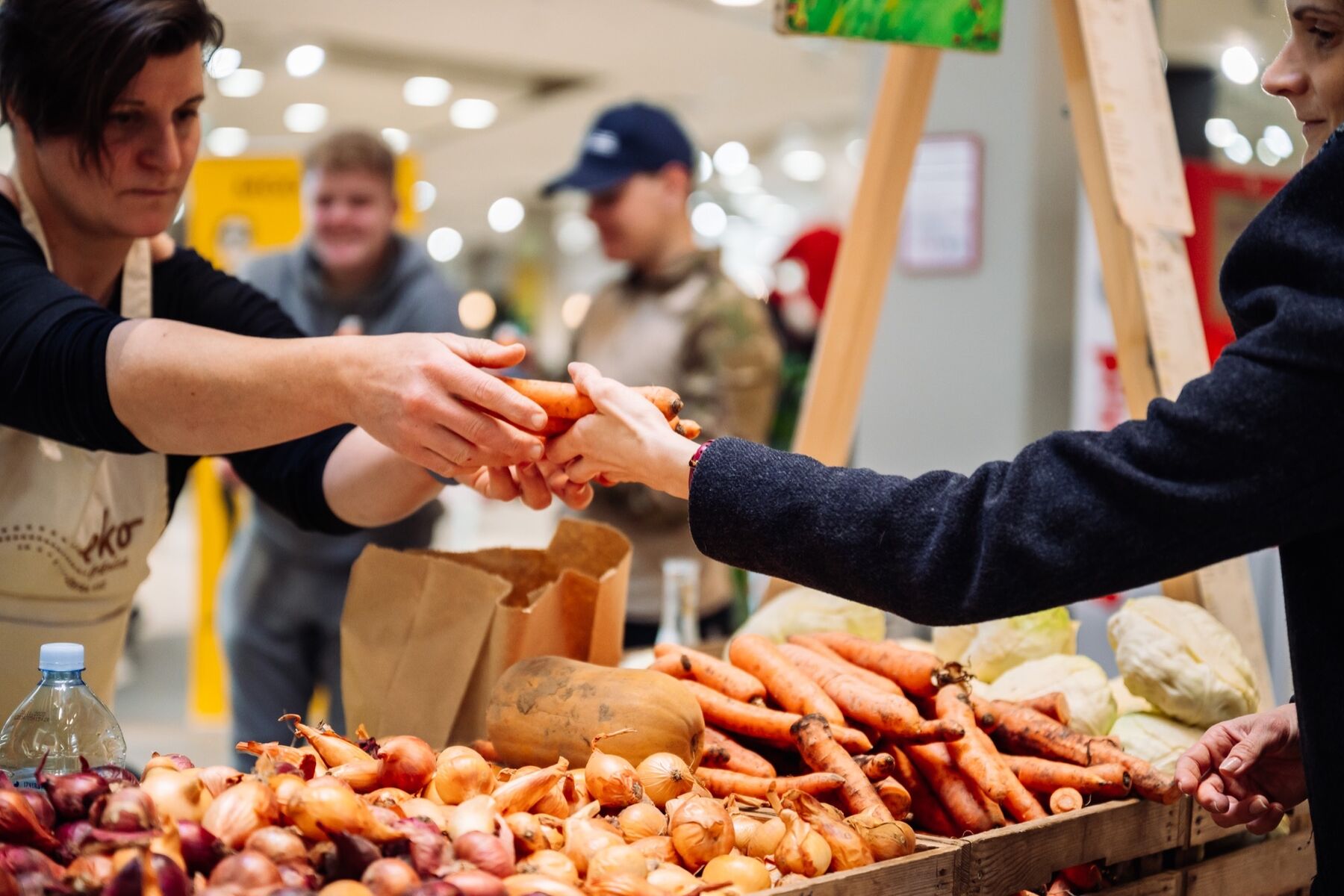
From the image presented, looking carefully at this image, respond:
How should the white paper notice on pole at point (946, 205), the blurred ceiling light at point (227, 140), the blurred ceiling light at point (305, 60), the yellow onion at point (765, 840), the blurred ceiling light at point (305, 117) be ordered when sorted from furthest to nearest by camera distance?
the blurred ceiling light at point (227, 140)
the blurred ceiling light at point (305, 117)
the blurred ceiling light at point (305, 60)
the white paper notice on pole at point (946, 205)
the yellow onion at point (765, 840)

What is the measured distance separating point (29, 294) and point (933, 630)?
1.72 meters

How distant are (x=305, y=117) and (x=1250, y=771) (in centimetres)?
1275

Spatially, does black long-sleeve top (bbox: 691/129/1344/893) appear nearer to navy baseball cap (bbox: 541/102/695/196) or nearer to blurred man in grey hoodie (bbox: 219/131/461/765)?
blurred man in grey hoodie (bbox: 219/131/461/765)

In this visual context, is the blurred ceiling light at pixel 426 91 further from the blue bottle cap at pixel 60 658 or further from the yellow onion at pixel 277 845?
the yellow onion at pixel 277 845

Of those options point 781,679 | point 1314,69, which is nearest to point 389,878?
point 781,679

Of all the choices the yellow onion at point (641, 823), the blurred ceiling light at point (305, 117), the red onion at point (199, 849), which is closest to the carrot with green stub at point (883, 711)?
the yellow onion at point (641, 823)

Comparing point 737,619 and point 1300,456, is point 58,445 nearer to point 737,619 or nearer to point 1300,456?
point 1300,456

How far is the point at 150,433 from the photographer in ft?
Result: 5.65

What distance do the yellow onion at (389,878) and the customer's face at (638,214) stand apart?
2827mm

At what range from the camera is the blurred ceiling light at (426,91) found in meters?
11.3

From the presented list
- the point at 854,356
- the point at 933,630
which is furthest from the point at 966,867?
the point at 854,356

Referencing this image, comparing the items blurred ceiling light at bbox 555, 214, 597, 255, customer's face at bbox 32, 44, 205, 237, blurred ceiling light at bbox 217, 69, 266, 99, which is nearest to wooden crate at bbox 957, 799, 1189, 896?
customer's face at bbox 32, 44, 205, 237

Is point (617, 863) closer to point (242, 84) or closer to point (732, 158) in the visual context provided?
point (242, 84)

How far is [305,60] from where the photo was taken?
974cm
